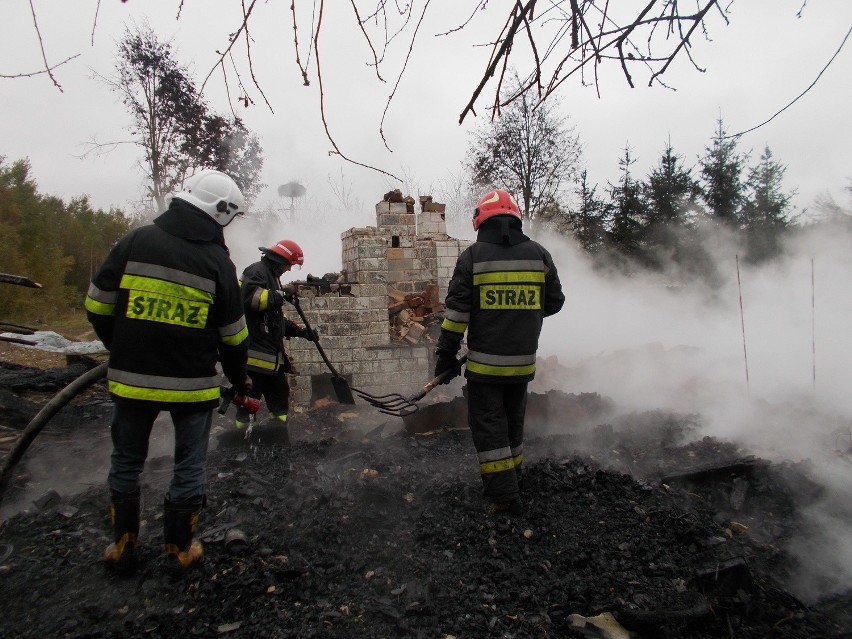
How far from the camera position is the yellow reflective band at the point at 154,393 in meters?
2.72

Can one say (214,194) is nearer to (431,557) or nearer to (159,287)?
(159,287)

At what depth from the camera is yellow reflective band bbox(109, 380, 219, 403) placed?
2.72 metres

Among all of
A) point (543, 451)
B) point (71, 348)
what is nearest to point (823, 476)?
point (543, 451)

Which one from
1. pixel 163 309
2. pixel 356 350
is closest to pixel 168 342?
pixel 163 309

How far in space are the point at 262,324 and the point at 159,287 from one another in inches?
94.5

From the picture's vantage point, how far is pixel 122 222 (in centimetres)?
2186

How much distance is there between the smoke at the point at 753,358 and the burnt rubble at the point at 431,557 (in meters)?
0.36

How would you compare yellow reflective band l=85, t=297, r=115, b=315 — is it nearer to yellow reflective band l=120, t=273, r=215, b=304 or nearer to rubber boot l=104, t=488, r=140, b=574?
yellow reflective band l=120, t=273, r=215, b=304

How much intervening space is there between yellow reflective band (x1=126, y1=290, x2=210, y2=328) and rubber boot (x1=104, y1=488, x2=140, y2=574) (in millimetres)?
952

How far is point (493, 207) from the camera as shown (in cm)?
393

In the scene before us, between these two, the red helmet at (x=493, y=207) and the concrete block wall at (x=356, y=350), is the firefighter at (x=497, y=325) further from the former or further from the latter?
the concrete block wall at (x=356, y=350)

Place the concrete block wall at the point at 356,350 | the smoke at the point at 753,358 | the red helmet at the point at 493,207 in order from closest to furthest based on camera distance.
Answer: the red helmet at the point at 493,207 < the smoke at the point at 753,358 < the concrete block wall at the point at 356,350

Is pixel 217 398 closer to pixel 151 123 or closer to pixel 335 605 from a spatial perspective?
pixel 335 605

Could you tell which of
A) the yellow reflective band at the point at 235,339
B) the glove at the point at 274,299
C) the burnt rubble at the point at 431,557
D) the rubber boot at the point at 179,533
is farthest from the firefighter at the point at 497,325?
the glove at the point at 274,299
